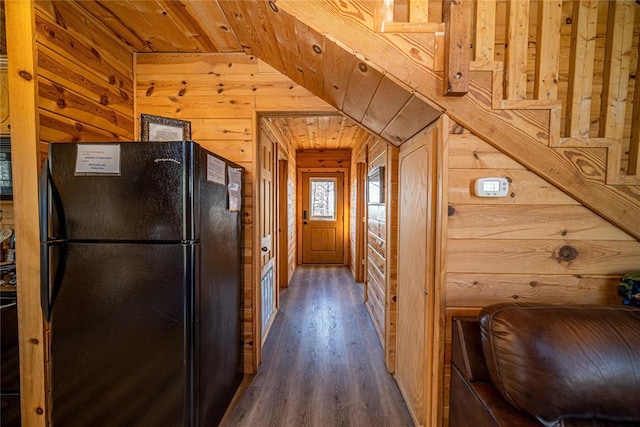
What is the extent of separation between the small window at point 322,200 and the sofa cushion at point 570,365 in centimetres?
485

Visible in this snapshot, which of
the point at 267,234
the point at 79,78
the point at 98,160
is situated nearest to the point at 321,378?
the point at 267,234

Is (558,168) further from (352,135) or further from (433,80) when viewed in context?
(352,135)

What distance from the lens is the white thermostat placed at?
4.07 ft

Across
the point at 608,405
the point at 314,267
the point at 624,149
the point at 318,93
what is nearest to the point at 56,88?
the point at 318,93

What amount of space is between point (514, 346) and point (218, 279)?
1414 mm

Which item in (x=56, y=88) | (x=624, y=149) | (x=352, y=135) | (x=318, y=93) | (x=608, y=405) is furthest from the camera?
(x=352, y=135)

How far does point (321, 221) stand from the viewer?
227 inches

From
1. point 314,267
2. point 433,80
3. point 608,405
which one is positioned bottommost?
point 314,267

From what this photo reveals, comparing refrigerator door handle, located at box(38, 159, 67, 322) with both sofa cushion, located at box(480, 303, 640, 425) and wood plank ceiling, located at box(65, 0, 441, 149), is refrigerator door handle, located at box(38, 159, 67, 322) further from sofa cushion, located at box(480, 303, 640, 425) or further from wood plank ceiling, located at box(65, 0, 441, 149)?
sofa cushion, located at box(480, 303, 640, 425)

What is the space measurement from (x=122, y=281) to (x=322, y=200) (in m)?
4.71

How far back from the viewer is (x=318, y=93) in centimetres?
190

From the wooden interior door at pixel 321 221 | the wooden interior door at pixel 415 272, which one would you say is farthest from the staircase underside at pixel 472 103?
the wooden interior door at pixel 321 221

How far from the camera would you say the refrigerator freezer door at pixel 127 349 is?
3.96 feet

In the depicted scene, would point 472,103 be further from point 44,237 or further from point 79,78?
point 79,78
